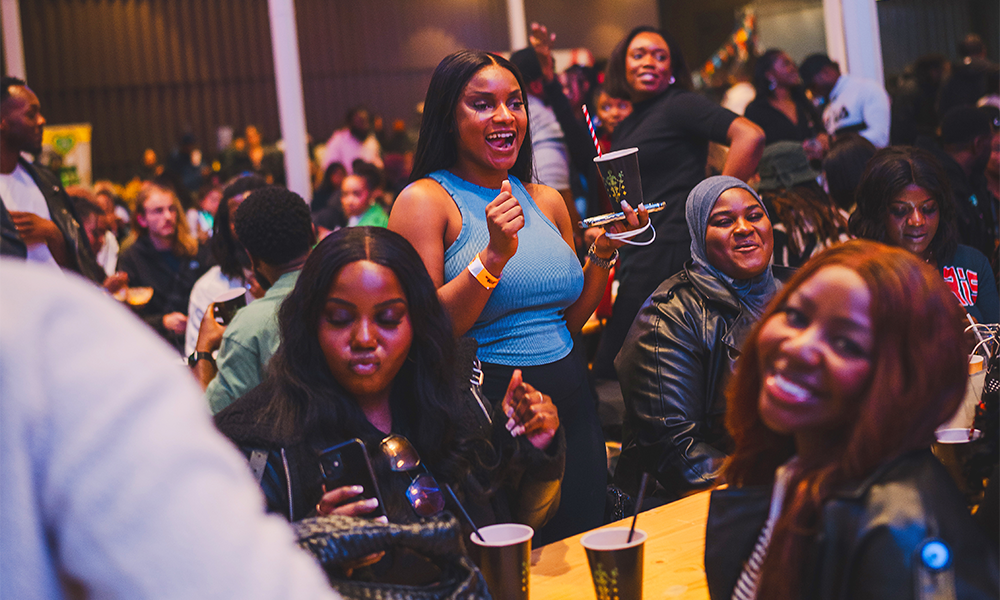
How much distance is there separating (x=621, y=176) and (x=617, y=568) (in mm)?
1216

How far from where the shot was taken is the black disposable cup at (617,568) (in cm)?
120

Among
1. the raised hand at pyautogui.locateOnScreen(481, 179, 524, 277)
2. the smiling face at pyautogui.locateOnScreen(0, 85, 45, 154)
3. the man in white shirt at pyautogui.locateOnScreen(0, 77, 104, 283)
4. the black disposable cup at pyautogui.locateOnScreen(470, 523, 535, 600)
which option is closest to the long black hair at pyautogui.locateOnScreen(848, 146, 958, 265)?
the raised hand at pyautogui.locateOnScreen(481, 179, 524, 277)

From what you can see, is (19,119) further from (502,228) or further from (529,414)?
(529,414)

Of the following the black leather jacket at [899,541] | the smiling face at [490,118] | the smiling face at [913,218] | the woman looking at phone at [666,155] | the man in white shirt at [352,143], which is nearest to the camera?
the black leather jacket at [899,541]

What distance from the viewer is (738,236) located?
8.00ft

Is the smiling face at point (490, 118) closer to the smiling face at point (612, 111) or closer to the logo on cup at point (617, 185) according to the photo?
the logo on cup at point (617, 185)

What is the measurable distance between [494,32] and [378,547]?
13.3 meters

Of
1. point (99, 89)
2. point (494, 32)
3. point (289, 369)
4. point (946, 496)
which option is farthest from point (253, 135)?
point (946, 496)

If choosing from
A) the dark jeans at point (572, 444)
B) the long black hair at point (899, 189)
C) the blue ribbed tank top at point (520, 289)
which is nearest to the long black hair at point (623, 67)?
the long black hair at point (899, 189)

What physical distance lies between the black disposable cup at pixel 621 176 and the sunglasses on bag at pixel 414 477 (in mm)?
965

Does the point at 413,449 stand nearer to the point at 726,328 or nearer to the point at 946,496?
the point at 946,496

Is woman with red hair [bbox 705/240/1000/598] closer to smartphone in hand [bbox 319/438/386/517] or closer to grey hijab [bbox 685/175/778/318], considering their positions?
smartphone in hand [bbox 319/438/386/517]

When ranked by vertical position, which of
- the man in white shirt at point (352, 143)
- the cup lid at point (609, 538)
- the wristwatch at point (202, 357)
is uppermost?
the man in white shirt at point (352, 143)

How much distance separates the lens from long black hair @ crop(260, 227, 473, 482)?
1.57 m
